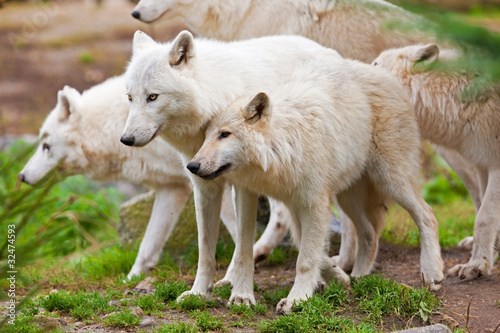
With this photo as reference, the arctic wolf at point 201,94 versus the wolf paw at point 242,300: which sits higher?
the arctic wolf at point 201,94

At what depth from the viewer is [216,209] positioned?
5184 mm

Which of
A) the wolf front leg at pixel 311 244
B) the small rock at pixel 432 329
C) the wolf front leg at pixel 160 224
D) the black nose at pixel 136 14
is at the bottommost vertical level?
the wolf front leg at pixel 160 224

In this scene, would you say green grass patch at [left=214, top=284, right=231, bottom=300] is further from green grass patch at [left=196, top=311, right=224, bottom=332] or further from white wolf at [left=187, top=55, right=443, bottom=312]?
green grass patch at [left=196, top=311, right=224, bottom=332]

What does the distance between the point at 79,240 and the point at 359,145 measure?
5.63m

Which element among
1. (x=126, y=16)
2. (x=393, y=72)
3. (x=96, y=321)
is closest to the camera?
(x=96, y=321)

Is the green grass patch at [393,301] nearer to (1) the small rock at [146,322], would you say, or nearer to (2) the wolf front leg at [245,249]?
(2) the wolf front leg at [245,249]

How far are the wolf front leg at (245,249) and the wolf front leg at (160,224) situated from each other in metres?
1.90

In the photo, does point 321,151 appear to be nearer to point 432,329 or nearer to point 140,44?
point 432,329

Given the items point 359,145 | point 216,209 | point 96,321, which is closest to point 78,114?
point 216,209

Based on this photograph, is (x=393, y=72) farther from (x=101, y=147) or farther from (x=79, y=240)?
(x=79, y=240)

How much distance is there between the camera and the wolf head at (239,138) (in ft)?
14.2

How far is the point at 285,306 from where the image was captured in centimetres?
462

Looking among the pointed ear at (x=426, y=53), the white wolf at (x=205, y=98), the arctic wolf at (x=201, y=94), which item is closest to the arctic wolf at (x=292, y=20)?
the pointed ear at (x=426, y=53)

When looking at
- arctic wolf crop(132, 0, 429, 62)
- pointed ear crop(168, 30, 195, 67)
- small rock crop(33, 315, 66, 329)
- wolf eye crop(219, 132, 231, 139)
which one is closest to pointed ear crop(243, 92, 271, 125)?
wolf eye crop(219, 132, 231, 139)
